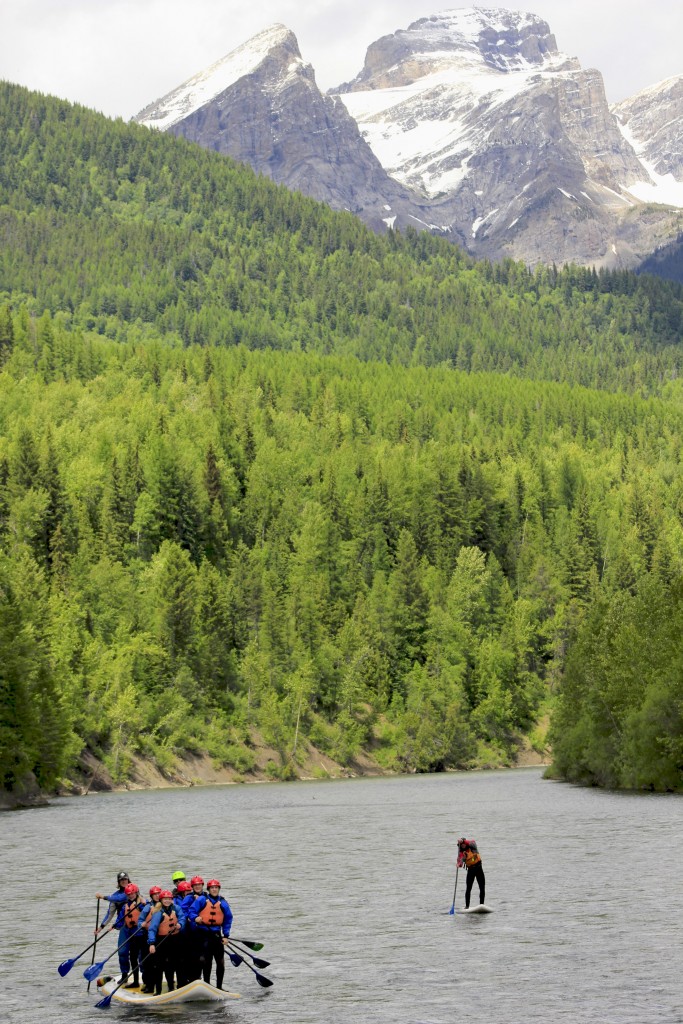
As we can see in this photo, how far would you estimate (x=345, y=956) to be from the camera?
56562mm

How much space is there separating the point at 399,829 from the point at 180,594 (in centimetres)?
9341

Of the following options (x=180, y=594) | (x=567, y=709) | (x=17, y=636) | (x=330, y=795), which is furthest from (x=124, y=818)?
(x=180, y=594)

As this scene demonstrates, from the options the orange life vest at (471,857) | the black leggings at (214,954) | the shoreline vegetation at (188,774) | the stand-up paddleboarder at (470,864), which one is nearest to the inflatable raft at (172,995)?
A: the black leggings at (214,954)

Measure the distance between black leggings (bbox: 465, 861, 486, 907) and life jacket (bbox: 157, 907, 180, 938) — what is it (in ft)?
63.6

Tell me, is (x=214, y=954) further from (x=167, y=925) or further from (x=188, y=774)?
(x=188, y=774)

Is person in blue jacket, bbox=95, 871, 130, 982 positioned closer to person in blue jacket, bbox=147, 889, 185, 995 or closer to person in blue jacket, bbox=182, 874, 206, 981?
person in blue jacket, bbox=147, 889, 185, 995

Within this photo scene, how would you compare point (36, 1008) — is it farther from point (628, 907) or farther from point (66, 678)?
point (66, 678)

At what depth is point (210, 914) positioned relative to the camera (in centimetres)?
4900

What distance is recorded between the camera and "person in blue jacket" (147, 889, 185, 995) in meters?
49.0

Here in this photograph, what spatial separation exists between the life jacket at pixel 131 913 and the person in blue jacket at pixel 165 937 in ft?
3.67

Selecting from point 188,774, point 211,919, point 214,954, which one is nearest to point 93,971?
point 214,954

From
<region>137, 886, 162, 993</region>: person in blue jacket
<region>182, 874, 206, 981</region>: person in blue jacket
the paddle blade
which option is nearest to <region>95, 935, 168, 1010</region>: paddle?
<region>137, 886, 162, 993</region>: person in blue jacket

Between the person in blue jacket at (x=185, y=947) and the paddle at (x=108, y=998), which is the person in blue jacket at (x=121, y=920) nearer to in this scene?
the paddle at (x=108, y=998)

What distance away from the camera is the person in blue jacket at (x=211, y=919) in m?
49.0
